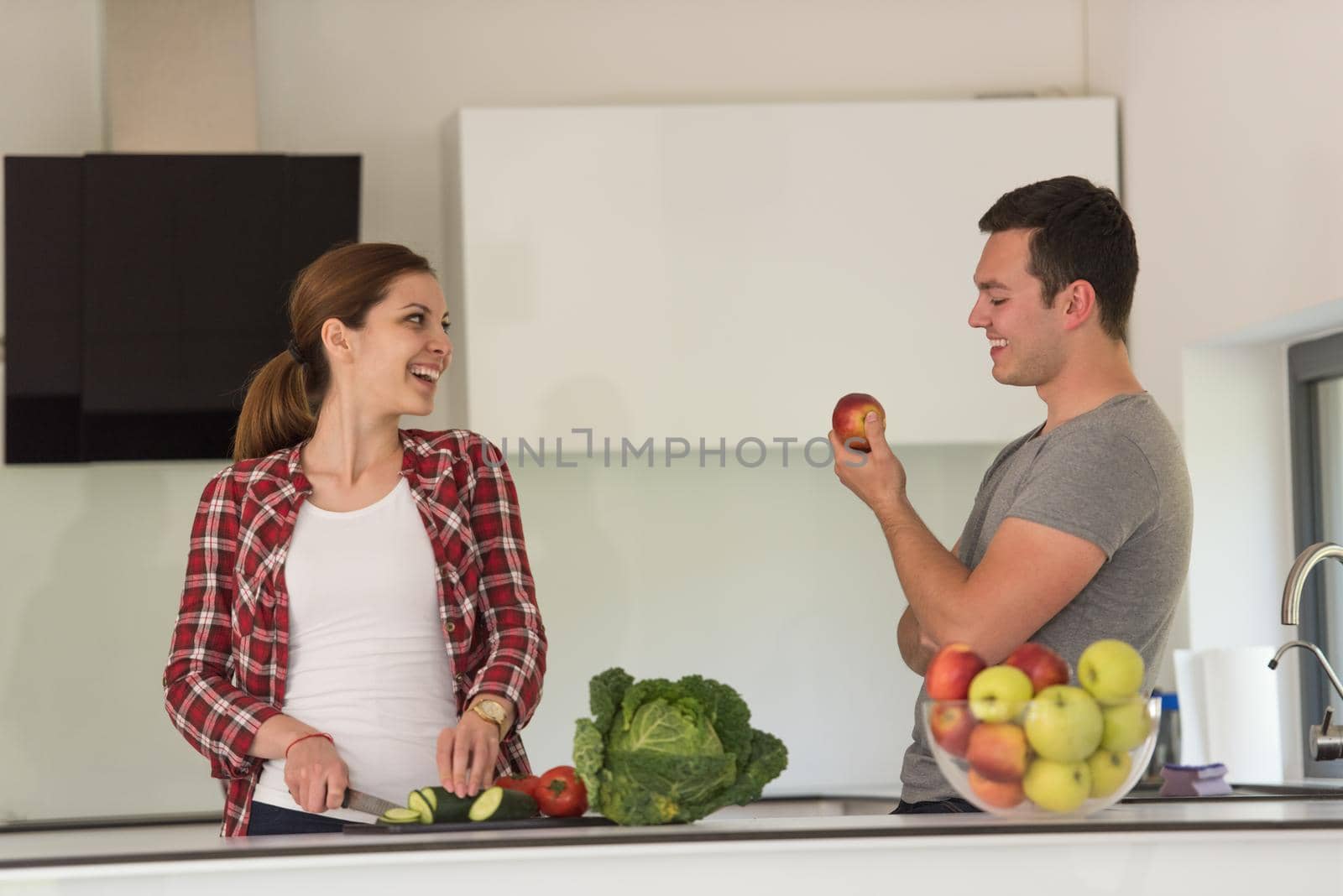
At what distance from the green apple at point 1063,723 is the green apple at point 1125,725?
1 centimetres

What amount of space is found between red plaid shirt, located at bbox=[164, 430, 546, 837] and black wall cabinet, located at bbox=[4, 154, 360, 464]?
1047 mm

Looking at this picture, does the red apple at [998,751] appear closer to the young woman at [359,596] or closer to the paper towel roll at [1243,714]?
the young woman at [359,596]

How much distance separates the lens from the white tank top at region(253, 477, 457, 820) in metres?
1.84

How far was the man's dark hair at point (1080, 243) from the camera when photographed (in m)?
1.72

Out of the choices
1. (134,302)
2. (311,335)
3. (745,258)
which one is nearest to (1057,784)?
(311,335)

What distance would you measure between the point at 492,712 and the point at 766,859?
1.78 ft

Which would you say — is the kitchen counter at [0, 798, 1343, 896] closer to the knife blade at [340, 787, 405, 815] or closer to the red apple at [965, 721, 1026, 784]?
the red apple at [965, 721, 1026, 784]

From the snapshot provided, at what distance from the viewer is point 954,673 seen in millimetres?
1362

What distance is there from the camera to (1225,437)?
2955mm

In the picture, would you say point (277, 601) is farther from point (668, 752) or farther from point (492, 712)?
point (668, 752)

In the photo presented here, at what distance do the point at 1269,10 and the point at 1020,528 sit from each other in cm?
135

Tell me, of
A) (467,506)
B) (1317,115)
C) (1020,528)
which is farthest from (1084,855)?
(1317,115)

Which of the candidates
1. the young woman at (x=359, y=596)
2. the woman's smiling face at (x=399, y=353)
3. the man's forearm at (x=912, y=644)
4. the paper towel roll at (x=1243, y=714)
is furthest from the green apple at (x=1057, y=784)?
the paper towel roll at (x=1243, y=714)

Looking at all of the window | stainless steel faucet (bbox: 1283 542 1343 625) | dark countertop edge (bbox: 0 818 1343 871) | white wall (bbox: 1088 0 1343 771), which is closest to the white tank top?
dark countertop edge (bbox: 0 818 1343 871)
